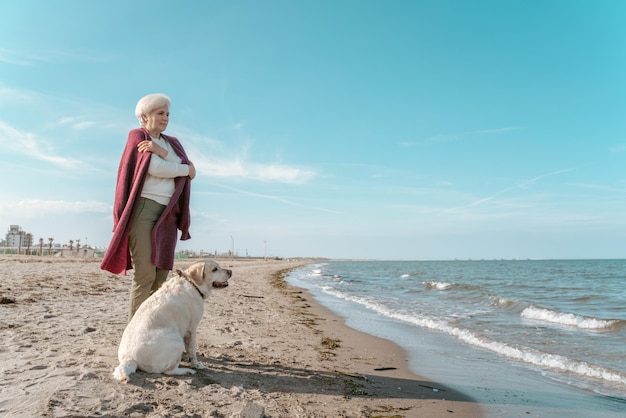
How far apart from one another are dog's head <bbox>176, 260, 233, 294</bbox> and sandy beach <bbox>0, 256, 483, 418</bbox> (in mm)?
825

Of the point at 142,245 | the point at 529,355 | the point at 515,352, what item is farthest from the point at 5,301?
the point at 529,355

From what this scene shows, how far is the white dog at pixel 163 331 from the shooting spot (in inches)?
137

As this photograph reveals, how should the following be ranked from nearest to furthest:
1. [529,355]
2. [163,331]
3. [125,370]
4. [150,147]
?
[125,370] → [163,331] → [150,147] → [529,355]

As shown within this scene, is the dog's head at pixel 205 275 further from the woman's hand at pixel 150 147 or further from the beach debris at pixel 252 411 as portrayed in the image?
the beach debris at pixel 252 411

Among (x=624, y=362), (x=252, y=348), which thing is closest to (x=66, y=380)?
(x=252, y=348)

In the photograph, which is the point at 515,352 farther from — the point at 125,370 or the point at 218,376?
the point at 125,370

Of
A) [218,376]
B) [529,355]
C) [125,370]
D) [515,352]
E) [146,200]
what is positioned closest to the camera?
[125,370]

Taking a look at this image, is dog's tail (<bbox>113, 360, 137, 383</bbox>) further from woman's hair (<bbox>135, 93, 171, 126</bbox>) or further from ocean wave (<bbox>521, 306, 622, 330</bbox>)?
ocean wave (<bbox>521, 306, 622, 330</bbox>)

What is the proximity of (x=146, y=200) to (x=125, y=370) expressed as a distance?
1.45m

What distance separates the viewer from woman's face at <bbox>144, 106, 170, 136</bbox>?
3.81 m

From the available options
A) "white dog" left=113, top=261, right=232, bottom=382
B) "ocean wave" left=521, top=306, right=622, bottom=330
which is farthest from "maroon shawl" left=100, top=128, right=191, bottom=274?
"ocean wave" left=521, top=306, right=622, bottom=330

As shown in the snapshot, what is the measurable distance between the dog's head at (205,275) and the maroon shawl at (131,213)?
0.69ft

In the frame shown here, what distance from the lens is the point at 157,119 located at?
382 cm

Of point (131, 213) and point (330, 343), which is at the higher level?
point (131, 213)
